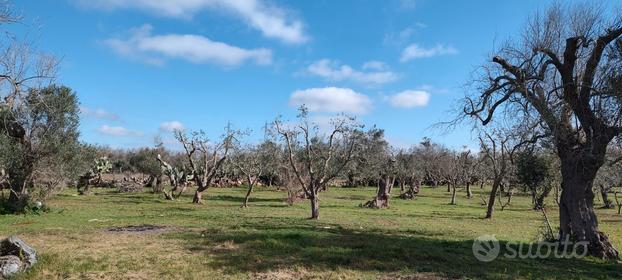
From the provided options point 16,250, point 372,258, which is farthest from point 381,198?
point 16,250

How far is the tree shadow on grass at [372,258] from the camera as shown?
1096 cm

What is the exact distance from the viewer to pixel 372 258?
12133 mm

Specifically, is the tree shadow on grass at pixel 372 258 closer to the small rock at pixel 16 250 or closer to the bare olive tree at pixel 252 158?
the small rock at pixel 16 250

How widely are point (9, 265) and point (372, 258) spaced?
8005mm

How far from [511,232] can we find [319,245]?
10.9 meters

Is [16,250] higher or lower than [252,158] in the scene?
lower

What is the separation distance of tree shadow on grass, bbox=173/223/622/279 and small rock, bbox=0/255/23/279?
155 inches

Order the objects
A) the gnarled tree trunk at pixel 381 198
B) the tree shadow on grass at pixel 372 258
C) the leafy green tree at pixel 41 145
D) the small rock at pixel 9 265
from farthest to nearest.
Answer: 1. the gnarled tree trunk at pixel 381 198
2. the leafy green tree at pixel 41 145
3. the tree shadow on grass at pixel 372 258
4. the small rock at pixel 9 265

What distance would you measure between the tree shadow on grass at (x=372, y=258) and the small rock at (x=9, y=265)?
12.9 ft

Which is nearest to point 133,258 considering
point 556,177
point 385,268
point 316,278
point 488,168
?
point 316,278

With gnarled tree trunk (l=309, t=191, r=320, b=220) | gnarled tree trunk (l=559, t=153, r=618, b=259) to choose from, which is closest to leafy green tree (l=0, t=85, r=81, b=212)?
gnarled tree trunk (l=309, t=191, r=320, b=220)

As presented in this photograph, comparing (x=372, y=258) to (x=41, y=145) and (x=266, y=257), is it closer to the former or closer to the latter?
(x=266, y=257)

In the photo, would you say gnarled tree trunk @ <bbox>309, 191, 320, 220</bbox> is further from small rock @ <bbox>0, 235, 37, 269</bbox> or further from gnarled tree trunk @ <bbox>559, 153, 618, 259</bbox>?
small rock @ <bbox>0, 235, 37, 269</bbox>

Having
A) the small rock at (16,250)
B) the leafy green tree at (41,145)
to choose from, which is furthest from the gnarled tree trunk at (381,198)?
the small rock at (16,250)
